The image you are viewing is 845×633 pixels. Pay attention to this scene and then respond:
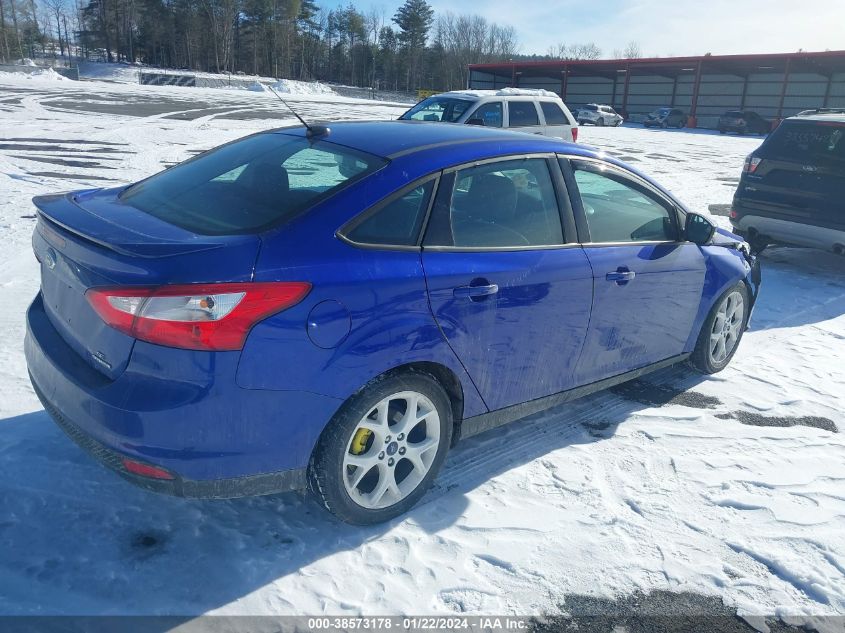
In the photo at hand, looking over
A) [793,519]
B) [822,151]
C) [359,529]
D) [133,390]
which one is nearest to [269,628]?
[359,529]

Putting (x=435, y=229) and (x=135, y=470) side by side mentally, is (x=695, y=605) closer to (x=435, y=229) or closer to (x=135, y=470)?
(x=435, y=229)

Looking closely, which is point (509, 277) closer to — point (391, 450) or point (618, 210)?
point (391, 450)

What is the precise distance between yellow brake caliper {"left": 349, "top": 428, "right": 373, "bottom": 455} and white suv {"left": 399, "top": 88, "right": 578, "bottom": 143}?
9819mm

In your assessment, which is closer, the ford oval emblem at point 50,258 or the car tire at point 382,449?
the car tire at point 382,449

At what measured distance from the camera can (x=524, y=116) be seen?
12633 millimetres

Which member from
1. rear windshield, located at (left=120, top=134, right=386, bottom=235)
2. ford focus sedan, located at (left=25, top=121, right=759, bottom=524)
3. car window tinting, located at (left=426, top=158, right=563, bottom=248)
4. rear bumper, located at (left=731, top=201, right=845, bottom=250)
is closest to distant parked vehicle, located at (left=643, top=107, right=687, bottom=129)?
rear bumper, located at (left=731, top=201, right=845, bottom=250)

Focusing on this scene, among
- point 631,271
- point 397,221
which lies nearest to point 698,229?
point 631,271

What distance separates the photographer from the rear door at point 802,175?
22.4 ft

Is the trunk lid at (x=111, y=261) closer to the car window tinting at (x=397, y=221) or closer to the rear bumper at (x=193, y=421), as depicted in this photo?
the rear bumper at (x=193, y=421)

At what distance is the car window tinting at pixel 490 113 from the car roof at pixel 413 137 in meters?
8.77

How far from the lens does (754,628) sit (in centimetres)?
245

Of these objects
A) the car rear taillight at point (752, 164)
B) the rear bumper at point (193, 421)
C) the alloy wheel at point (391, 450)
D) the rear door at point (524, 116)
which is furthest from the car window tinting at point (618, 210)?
the rear door at point (524, 116)

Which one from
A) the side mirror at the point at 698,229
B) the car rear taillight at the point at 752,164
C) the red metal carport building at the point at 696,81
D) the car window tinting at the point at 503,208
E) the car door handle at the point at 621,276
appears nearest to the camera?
the car window tinting at the point at 503,208

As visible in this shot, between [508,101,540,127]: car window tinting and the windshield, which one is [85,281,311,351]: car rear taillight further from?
[508,101,540,127]: car window tinting
